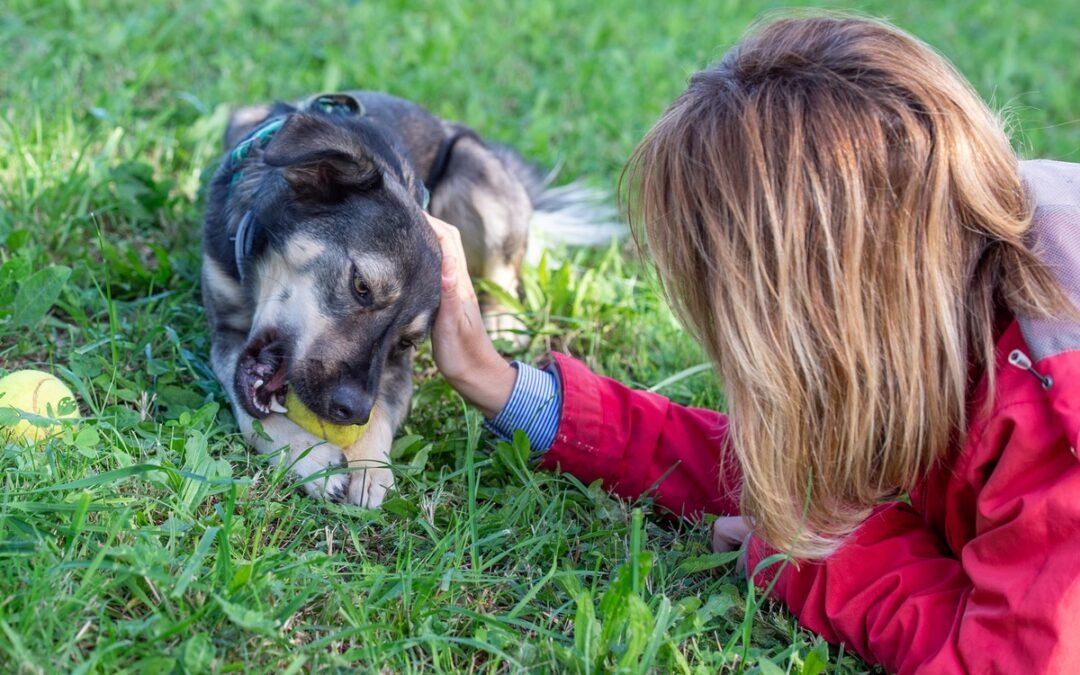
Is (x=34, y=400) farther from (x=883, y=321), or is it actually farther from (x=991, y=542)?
(x=991, y=542)

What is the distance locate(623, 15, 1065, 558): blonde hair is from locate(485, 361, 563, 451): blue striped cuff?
0.74 meters

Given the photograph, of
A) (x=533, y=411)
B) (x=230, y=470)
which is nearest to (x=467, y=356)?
(x=533, y=411)

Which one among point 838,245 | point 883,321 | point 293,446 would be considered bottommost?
point 293,446

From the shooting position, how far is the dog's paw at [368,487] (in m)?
2.88

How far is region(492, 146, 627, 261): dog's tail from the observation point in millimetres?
4941

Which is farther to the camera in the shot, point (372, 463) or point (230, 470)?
point (372, 463)

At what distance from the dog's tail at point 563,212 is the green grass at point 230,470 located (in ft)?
0.64

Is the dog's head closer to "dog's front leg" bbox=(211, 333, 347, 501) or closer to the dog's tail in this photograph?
"dog's front leg" bbox=(211, 333, 347, 501)

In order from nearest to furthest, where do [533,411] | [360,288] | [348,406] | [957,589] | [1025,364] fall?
[1025,364], [957,589], [348,406], [533,411], [360,288]

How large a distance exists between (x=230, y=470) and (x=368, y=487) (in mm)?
409

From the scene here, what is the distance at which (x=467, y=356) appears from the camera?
3188mm

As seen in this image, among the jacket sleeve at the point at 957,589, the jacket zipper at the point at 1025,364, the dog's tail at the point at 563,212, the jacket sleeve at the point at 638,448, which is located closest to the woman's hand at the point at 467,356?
the jacket sleeve at the point at 638,448

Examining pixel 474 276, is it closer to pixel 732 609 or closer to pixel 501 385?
pixel 501 385

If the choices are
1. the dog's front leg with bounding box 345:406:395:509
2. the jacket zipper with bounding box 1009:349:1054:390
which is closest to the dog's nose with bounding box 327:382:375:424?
the dog's front leg with bounding box 345:406:395:509
